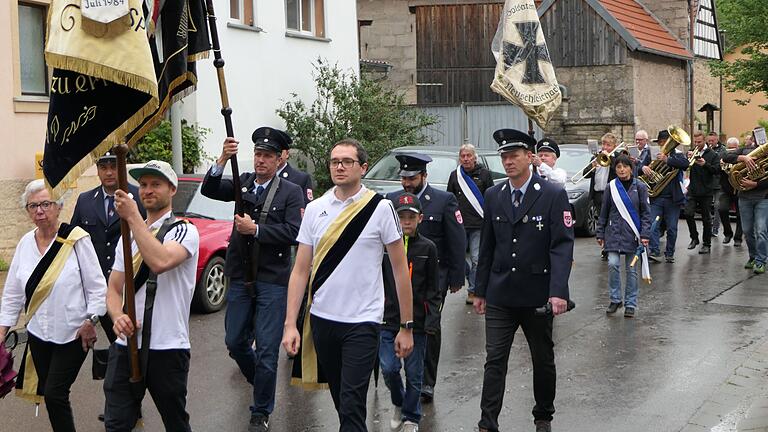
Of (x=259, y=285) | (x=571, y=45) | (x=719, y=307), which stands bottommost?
(x=719, y=307)

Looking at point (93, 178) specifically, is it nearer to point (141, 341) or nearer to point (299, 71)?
point (299, 71)

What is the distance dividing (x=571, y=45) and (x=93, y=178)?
19.6m

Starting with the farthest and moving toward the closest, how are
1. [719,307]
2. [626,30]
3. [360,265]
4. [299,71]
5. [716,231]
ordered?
[626,30] < [299,71] < [716,231] < [719,307] < [360,265]

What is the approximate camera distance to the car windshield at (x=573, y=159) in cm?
2120

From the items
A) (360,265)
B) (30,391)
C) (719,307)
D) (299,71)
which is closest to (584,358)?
(719,307)

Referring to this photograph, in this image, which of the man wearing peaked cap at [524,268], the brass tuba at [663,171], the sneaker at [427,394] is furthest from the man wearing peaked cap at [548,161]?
the man wearing peaked cap at [524,268]

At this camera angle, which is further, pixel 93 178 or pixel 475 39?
pixel 475 39

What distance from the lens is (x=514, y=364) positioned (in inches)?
377

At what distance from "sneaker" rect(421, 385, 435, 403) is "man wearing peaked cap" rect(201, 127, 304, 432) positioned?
127cm

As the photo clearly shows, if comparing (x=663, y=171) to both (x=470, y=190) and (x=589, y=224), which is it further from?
(x=470, y=190)

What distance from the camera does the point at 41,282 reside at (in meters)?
6.24

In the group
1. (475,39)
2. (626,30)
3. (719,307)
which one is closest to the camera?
(719,307)

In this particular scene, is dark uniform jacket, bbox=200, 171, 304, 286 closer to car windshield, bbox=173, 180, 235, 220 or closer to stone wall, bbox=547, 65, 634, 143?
car windshield, bbox=173, 180, 235, 220

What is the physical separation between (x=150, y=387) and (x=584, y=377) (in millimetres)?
4551
